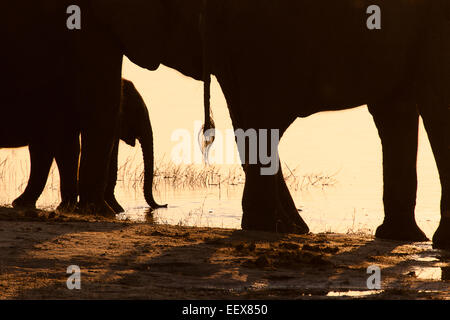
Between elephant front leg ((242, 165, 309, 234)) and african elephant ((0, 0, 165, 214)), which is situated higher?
african elephant ((0, 0, 165, 214))

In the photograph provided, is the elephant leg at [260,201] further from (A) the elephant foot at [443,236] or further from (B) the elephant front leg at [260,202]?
(A) the elephant foot at [443,236]

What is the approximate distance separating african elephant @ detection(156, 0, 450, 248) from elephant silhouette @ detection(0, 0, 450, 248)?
0.01 m

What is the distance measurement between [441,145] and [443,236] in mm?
1011

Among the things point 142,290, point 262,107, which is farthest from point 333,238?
point 142,290

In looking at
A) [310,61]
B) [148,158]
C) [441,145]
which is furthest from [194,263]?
[148,158]

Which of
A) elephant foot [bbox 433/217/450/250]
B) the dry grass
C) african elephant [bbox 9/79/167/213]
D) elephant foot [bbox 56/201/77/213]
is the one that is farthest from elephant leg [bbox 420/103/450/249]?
the dry grass

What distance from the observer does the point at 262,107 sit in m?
10.3

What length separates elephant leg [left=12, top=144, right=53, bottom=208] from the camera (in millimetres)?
13359

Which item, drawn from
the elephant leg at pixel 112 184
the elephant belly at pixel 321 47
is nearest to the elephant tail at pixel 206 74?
the elephant belly at pixel 321 47

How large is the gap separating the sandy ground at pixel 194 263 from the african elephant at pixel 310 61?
110cm

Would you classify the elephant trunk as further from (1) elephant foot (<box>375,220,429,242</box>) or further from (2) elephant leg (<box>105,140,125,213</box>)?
(1) elephant foot (<box>375,220,429,242</box>)

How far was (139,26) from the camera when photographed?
11258 millimetres
